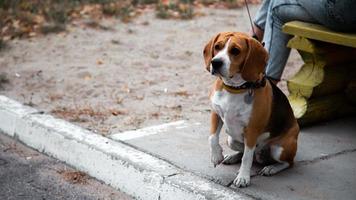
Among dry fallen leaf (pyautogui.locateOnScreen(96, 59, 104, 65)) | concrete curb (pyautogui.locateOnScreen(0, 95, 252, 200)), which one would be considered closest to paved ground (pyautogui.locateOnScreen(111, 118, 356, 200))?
concrete curb (pyautogui.locateOnScreen(0, 95, 252, 200))

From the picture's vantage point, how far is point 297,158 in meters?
4.13

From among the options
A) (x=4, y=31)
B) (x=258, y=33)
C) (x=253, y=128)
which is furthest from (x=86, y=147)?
(x=4, y=31)

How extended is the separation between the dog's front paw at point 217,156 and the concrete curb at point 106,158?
0.49 feet

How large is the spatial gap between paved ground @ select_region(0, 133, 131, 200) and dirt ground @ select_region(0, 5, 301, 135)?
47cm

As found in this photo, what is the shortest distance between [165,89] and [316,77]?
1582 mm

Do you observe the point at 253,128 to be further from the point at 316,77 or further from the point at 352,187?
the point at 316,77

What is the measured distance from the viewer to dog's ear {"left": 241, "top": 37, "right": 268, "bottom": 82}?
3.42 m

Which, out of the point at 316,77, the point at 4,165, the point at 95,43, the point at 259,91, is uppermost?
the point at 259,91

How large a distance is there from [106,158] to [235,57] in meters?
1.21

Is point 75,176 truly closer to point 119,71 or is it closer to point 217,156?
point 217,156

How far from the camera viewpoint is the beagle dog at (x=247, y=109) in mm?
3404

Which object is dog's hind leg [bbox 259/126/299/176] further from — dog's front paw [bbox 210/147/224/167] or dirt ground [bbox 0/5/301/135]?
dirt ground [bbox 0/5/301/135]

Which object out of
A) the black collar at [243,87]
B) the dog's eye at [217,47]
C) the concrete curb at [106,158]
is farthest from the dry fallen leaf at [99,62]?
the dog's eye at [217,47]

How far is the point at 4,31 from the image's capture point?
7676 mm
